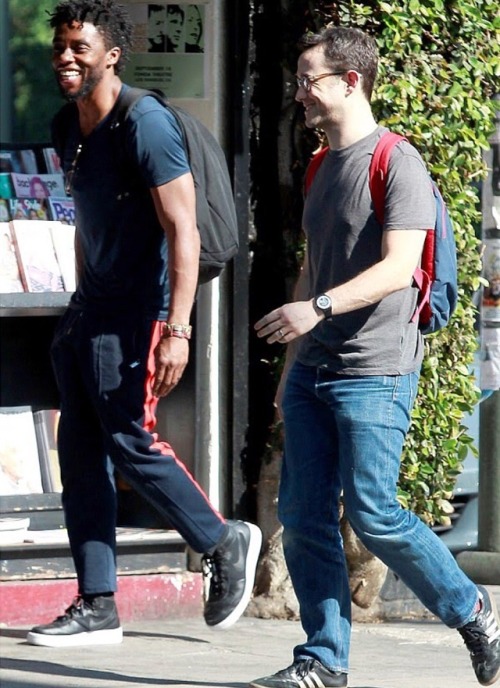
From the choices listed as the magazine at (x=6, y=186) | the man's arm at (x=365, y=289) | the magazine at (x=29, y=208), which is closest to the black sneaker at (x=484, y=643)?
the man's arm at (x=365, y=289)

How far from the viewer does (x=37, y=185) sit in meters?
6.00

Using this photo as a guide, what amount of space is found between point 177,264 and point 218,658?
1384mm

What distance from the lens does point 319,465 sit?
4336 millimetres

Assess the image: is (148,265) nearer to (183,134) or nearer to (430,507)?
(183,134)

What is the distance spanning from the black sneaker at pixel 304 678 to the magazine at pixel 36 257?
79.0 inches

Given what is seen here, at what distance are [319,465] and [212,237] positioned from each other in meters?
0.98

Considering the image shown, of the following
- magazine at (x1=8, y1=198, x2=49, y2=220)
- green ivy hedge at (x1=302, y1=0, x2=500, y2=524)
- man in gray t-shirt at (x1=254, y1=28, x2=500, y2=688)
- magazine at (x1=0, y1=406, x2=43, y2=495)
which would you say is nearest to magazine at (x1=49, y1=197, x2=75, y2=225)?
magazine at (x1=8, y1=198, x2=49, y2=220)

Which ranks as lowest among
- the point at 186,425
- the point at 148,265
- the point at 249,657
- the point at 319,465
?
the point at 249,657

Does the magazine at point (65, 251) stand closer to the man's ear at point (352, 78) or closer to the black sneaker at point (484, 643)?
the man's ear at point (352, 78)

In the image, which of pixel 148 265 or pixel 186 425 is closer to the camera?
pixel 148 265

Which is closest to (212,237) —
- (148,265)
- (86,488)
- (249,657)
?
(148,265)

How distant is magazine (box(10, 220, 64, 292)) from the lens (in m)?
5.79

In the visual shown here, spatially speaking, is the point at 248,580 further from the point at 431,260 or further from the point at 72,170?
the point at 72,170

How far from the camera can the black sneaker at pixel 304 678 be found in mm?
4324
